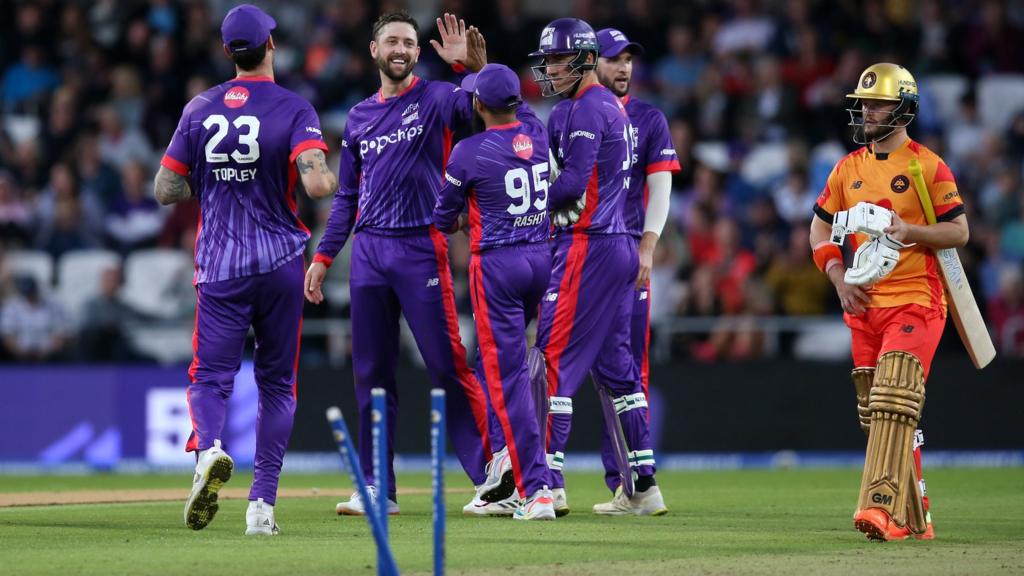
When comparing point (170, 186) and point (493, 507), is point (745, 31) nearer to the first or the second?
point (493, 507)

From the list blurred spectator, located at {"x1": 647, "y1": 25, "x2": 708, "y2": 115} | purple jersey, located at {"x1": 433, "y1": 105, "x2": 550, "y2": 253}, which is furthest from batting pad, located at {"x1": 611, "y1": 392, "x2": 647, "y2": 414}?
blurred spectator, located at {"x1": 647, "y1": 25, "x2": 708, "y2": 115}

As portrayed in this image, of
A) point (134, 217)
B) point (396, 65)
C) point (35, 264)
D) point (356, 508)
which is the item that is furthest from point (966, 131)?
point (356, 508)

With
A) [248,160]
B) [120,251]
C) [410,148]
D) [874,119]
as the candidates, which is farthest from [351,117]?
[120,251]

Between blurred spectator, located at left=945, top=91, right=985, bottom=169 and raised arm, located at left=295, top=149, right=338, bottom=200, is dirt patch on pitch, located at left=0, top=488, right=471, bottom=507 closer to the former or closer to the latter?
raised arm, located at left=295, top=149, right=338, bottom=200

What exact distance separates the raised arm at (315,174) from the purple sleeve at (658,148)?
261 centimetres

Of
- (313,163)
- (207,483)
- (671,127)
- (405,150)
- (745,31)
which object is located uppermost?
(745,31)

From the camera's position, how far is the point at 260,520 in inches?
334

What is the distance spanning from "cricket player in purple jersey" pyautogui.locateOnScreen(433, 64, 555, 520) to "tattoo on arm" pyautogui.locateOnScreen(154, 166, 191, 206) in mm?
1437

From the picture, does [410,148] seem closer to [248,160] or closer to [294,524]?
[248,160]

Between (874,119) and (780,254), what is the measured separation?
9.13 meters

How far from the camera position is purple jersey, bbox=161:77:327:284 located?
28.1 feet

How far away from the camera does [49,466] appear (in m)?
16.1

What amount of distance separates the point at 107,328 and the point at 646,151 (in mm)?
8260

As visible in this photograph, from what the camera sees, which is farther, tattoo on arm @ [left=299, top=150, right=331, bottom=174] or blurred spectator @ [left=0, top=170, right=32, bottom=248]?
blurred spectator @ [left=0, top=170, right=32, bottom=248]
